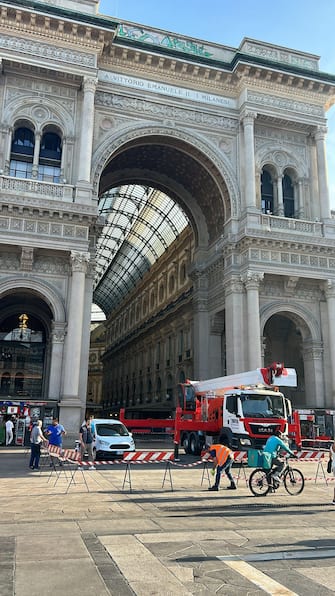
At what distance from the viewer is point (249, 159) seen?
31.5 metres

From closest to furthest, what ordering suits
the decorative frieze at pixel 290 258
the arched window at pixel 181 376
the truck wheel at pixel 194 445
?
the truck wheel at pixel 194 445 → the decorative frieze at pixel 290 258 → the arched window at pixel 181 376

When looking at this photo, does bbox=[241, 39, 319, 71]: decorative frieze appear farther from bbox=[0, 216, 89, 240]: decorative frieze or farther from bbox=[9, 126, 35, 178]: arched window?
bbox=[0, 216, 89, 240]: decorative frieze

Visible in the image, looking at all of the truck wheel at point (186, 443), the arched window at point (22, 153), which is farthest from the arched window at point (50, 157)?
the truck wheel at point (186, 443)

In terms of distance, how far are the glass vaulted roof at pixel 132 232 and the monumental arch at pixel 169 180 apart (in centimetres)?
859

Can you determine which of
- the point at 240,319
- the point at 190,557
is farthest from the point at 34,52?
the point at 190,557

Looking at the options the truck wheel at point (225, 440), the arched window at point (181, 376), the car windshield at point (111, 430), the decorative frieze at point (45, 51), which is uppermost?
A: the decorative frieze at point (45, 51)

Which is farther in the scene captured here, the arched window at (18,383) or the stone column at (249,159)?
the arched window at (18,383)

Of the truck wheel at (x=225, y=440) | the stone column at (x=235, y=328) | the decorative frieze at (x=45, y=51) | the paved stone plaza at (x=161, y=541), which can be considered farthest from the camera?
the stone column at (x=235, y=328)

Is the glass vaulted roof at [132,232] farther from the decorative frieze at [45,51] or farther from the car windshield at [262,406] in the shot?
the car windshield at [262,406]

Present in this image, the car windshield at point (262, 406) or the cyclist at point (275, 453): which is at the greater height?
the car windshield at point (262, 406)

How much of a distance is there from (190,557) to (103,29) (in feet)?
95.6

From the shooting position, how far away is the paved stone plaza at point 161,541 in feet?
18.7

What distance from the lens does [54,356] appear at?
86.3 ft

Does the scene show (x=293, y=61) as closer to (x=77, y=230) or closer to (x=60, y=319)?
(x=77, y=230)
